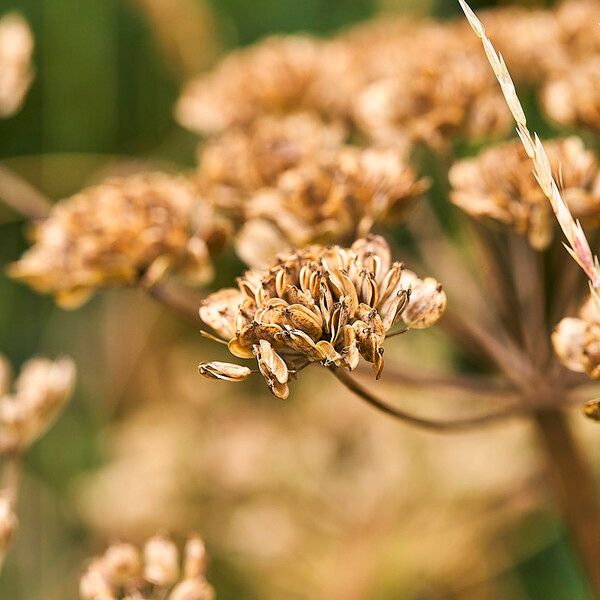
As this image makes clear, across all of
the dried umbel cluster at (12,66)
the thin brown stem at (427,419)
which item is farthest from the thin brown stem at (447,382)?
the dried umbel cluster at (12,66)

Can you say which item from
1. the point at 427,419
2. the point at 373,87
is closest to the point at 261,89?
the point at 373,87

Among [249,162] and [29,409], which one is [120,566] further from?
[249,162]

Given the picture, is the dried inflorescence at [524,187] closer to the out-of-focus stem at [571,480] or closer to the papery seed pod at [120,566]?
the out-of-focus stem at [571,480]

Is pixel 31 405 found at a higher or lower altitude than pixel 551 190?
lower

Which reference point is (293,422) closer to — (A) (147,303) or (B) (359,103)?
(A) (147,303)

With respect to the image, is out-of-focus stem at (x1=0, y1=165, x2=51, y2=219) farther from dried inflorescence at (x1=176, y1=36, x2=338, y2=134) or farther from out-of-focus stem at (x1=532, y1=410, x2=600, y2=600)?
out-of-focus stem at (x1=532, y1=410, x2=600, y2=600)

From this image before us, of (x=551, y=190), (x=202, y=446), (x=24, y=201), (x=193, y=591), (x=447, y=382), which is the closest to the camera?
(x=551, y=190)
